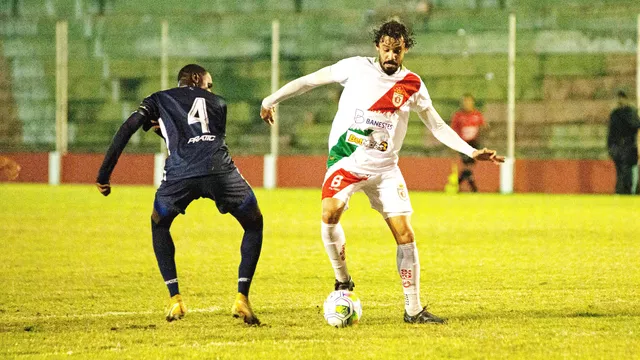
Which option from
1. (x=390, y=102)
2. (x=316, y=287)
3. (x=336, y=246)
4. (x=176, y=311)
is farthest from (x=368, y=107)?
(x=316, y=287)

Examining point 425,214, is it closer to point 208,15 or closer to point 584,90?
point 584,90

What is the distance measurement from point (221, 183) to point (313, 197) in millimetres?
14481

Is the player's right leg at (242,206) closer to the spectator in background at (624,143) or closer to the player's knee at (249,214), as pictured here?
the player's knee at (249,214)

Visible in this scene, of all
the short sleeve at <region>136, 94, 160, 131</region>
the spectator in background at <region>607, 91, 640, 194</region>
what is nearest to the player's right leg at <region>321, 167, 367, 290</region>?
the short sleeve at <region>136, 94, 160, 131</region>

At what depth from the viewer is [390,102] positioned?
7555 mm

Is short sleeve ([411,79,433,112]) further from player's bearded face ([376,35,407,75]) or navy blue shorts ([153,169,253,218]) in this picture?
navy blue shorts ([153,169,253,218])

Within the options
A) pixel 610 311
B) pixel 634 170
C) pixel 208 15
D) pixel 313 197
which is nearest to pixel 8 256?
pixel 610 311

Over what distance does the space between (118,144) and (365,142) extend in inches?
62.2

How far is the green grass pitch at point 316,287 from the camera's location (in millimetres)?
6605

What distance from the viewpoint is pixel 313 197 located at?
22.1 metres

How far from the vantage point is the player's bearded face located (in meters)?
7.46

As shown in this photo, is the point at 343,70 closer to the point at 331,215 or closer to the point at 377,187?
the point at 377,187

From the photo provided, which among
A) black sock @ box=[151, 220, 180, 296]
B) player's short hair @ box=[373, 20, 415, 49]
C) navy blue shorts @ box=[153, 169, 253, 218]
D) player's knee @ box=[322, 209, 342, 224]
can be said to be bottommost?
black sock @ box=[151, 220, 180, 296]

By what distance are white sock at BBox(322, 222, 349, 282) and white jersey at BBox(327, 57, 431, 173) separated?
1.47 feet
